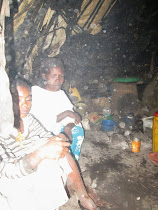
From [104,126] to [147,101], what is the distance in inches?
124

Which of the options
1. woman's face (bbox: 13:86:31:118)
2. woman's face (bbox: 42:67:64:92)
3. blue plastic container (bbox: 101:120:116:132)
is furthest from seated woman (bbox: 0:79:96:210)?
blue plastic container (bbox: 101:120:116:132)

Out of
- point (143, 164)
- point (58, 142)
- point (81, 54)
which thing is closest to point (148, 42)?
point (81, 54)

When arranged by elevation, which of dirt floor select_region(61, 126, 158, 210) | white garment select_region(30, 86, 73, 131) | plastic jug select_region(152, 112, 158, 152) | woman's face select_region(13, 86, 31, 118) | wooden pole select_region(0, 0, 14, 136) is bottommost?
dirt floor select_region(61, 126, 158, 210)

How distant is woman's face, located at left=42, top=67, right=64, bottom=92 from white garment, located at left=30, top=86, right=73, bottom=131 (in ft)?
0.41

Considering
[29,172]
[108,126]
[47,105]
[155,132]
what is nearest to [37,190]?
[29,172]

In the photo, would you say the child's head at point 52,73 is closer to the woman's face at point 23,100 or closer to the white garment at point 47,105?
the white garment at point 47,105

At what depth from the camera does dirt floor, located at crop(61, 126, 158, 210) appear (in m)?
2.81

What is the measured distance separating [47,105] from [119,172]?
7.70ft

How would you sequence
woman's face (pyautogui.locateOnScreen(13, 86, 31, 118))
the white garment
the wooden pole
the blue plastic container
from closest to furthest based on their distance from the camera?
the wooden pole
woman's face (pyautogui.locateOnScreen(13, 86, 31, 118))
the white garment
the blue plastic container

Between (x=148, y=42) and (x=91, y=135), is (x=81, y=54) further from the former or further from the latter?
(x=91, y=135)

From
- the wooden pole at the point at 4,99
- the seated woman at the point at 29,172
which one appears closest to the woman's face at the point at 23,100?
the seated woman at the point at 29,172

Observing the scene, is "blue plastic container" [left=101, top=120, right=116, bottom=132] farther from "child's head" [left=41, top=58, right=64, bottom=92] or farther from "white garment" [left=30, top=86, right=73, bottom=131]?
"child's head" [left=41, top=58, right=64, bottom=92]

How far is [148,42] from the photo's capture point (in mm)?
9375

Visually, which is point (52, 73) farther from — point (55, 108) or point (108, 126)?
point (108, 126)
